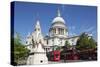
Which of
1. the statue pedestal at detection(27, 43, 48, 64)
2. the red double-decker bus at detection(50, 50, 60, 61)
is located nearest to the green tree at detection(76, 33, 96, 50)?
the red double-decker bus at detection(50, 50, 60, 61)

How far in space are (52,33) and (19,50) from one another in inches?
14.8

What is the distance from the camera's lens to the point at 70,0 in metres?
2.28

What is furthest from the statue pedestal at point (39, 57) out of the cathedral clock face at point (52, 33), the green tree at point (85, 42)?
the green tree at point (85, 42)

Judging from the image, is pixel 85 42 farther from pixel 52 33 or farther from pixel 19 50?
pixel 19 50

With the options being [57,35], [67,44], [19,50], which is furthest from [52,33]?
[19,50]

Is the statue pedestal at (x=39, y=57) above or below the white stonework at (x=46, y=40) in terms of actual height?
below

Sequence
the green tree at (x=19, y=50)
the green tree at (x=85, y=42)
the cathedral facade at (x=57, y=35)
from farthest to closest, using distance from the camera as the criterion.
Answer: the green tree at (x=85, y=42) < the cathedral facade at (x=57, y=35) < the green tree at (x=19, y=50)

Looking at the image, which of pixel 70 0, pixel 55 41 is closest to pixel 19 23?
pixel 55 41

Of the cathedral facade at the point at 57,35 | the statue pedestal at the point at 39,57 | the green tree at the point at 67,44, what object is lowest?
the statue pedestal at the point at 39,57

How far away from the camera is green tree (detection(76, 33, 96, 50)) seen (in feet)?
7.55

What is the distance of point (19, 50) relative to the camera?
6.63 feet

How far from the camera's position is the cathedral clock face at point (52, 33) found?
2023 mm

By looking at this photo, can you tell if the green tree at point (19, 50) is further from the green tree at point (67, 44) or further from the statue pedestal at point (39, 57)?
the green tree at point (67, 44)

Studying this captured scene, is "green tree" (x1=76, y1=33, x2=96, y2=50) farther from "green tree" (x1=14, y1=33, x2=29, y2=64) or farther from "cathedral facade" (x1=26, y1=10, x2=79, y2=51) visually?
"green tree" (x1=14, y1=33, x2=29, y2=64)
